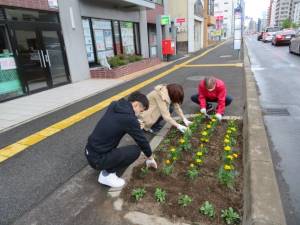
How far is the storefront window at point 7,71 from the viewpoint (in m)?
7.05

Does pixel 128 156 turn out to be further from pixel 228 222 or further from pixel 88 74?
pixel 88 74

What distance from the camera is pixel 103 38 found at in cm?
1186

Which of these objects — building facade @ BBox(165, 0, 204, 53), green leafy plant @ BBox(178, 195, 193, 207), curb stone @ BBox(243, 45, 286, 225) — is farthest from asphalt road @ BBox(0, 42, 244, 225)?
building facade @ BBox(165, 0, 204, 53)

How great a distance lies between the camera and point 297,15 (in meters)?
99.6

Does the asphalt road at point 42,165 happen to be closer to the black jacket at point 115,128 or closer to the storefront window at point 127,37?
the black jacket at point 115,128

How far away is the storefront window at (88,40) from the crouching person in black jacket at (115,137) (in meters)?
8.83

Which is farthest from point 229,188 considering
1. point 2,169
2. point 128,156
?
point 2,169

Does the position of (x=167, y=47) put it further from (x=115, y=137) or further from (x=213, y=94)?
(x=115, y=137)

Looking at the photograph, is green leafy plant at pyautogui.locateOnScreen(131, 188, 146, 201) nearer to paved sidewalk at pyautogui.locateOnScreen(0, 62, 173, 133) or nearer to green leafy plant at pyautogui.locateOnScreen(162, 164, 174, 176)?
green leafy plant at pyautogui.locateOnScreen(162, 164, 174, 176)

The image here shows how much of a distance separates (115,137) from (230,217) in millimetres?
1404

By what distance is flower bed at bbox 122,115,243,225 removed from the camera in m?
2.33

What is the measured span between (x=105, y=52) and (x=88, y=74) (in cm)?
201

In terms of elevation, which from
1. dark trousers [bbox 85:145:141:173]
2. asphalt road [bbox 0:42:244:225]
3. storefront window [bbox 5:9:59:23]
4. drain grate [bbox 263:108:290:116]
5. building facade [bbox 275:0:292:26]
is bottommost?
drain grate [bbox 263:108:290:116]

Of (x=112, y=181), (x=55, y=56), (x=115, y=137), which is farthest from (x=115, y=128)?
(x=55, y=56)
